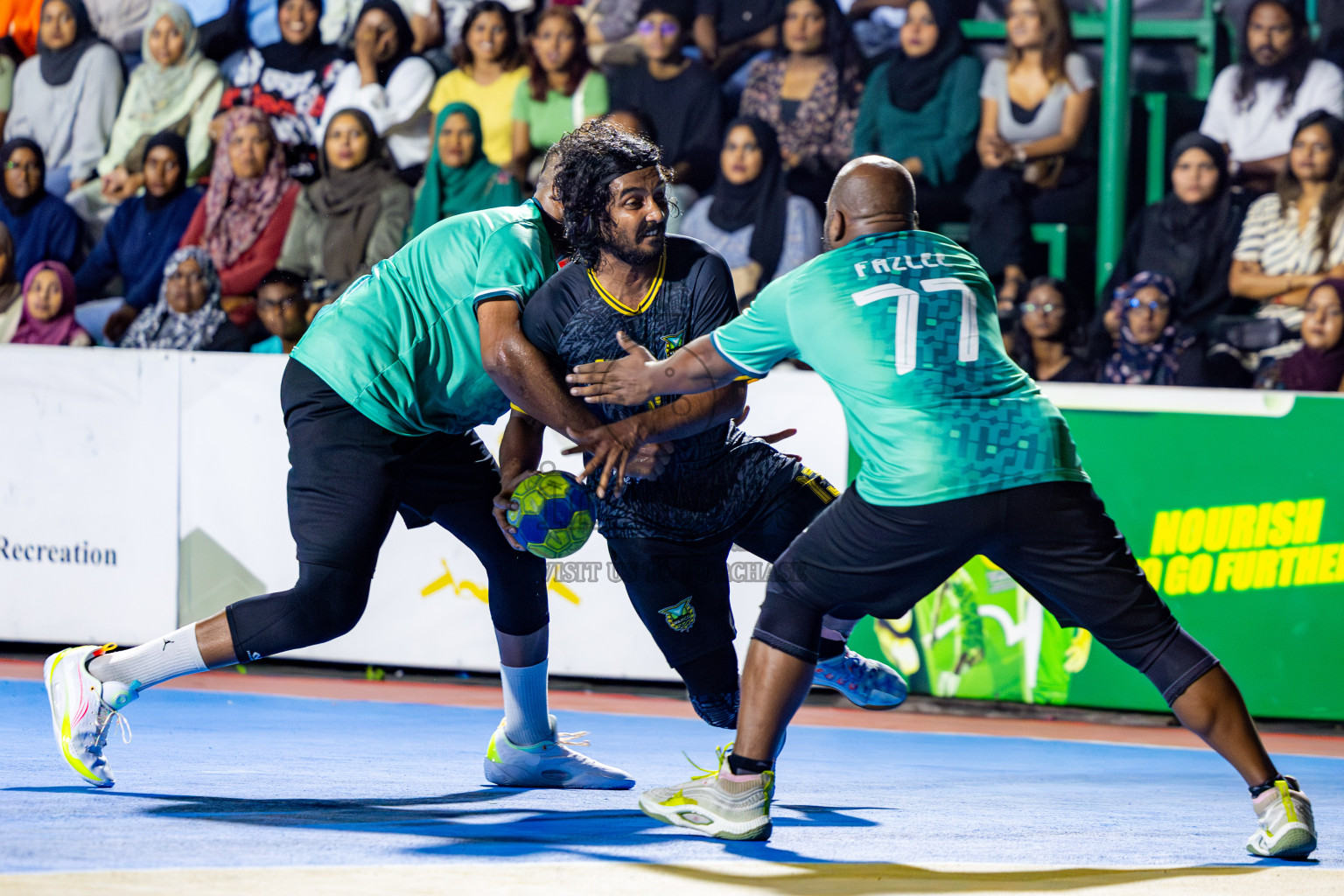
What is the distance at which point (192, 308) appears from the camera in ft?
27.2

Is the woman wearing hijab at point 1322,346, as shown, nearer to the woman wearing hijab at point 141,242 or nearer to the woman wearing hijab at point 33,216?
the woman wearing hijab at point 141,242

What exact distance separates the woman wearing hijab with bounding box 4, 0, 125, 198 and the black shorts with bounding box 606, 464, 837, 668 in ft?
22.3

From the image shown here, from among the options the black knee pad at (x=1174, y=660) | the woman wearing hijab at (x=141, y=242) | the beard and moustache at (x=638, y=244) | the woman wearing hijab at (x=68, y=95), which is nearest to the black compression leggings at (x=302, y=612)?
Result: the beard and moustache at (x=638, y=244)

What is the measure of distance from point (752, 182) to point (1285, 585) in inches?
139

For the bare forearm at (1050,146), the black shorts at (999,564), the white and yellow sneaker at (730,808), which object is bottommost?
the white and yellow sneaker at (730,808)

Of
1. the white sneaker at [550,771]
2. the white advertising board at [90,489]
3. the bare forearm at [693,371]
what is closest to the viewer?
the bare forearm at [693,371]

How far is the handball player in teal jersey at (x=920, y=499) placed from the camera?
3.16 metres

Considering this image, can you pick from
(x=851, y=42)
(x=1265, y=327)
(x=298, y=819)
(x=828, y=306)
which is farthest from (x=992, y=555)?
(x=851, y=42)

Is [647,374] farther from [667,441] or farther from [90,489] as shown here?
[90,489]

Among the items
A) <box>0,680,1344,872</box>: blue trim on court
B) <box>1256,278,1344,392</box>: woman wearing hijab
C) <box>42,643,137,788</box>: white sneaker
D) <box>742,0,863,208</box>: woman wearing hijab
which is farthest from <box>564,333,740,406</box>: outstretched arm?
<box>742,0,863,208</box>: woman wearing hijab

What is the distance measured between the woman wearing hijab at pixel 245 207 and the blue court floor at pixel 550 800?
3.09 m

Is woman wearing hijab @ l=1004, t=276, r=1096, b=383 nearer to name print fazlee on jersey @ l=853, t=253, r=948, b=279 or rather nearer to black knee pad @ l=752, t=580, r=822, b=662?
name print fazlee on jersey @ l=853, t=253, r=948, b=279

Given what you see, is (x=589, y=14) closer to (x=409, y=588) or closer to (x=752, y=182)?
(x=752, y=182)

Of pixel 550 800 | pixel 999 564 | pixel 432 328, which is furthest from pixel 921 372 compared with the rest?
pixel 550 800
